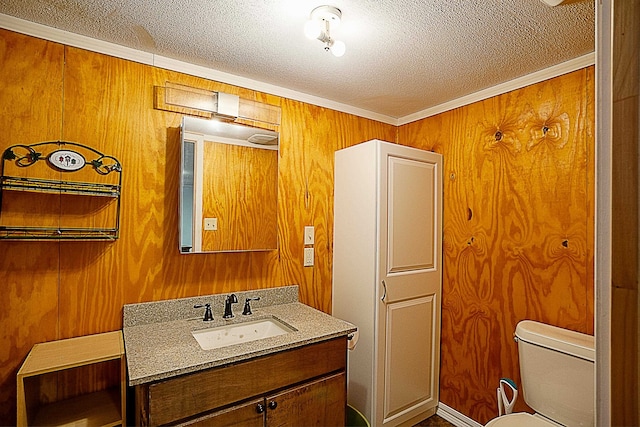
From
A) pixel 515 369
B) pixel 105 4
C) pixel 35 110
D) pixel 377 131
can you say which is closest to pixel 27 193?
pixel 35 110

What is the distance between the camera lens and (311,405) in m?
1.63

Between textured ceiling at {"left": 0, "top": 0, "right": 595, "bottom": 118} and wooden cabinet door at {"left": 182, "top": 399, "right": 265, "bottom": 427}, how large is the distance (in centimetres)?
164

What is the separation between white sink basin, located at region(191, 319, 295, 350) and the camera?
173 centimetres

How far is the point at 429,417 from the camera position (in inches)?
94.9

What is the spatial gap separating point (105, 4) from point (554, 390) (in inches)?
103

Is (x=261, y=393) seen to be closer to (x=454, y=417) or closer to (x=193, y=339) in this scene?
(x=193, y=339)

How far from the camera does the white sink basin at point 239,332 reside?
173 cm

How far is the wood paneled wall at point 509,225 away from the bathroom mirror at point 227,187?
1.27 meters

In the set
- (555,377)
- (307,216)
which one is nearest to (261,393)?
(307,216)

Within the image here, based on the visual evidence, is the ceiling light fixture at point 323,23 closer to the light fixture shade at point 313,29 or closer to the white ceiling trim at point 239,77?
the light fixture shade at point 313,29

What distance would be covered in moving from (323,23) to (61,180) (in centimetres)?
137

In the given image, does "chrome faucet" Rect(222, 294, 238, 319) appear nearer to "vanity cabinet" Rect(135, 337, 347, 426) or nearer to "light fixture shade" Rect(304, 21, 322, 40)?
"vanity cabinet" Rect(135, 337, 347, 426)

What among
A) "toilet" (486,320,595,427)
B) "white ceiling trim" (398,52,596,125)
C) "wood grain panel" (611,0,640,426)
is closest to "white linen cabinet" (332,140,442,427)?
"white ceiling trim" (398,52,596,125)

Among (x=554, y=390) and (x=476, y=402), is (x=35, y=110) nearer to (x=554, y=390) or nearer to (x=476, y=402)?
(x=554, y=390)
